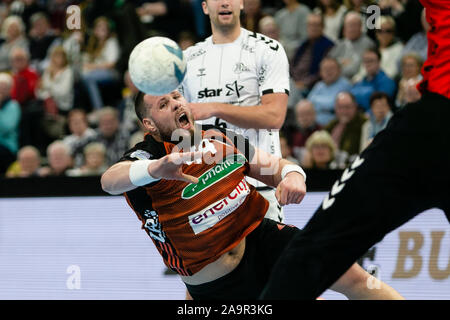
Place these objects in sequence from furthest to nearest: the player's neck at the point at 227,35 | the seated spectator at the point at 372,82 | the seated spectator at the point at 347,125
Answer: the seated spectator at the point at 372,82 < the seated spectator at the point at 347,125 < the player's neck at the point at 227,35

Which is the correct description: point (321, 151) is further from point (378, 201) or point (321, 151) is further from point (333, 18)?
point (378, 201)

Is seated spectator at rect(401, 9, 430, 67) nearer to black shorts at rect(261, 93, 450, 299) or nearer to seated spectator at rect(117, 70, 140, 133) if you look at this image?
seated spectator at rect(117, 70, 140, 133)

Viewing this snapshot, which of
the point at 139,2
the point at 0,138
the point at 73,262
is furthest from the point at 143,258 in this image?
the point at 139,2

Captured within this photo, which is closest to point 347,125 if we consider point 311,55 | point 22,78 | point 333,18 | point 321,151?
point 321,151

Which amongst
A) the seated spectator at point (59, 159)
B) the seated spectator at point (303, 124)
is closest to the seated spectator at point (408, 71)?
the seated spectator at point (303, 124)

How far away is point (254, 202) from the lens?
13.8ft

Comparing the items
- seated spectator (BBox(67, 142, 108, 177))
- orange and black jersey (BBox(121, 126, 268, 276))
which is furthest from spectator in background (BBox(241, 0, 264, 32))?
orange and black jersey (BBox(121, 126, 268, 276))

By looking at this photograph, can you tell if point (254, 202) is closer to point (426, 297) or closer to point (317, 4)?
point (426, 297)

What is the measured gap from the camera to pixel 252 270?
4.06 meters

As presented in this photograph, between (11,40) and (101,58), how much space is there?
2.52 meters

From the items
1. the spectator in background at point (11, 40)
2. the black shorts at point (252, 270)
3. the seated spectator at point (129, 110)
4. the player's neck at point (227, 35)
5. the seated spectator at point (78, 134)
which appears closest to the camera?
the black shorts at point (252, 270)

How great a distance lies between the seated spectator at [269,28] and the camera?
9.60m

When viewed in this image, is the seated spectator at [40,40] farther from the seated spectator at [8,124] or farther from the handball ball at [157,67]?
the handball ball at [157,67]

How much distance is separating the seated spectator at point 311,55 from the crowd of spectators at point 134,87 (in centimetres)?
1
